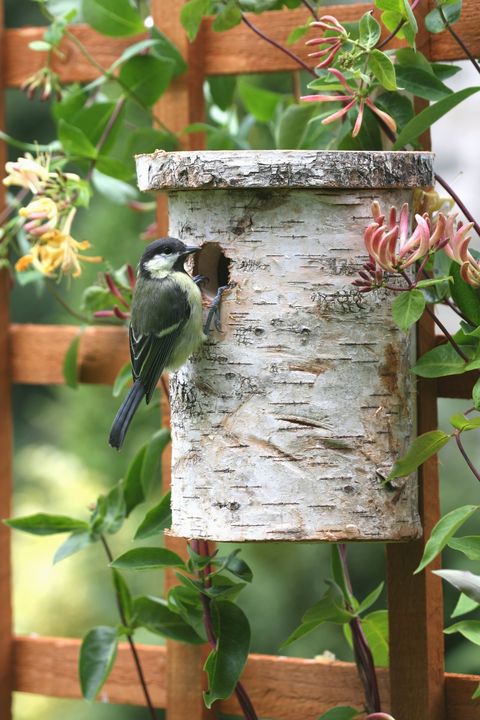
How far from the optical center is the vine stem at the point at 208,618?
6.51 ft

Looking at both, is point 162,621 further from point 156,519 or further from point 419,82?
point 419,82

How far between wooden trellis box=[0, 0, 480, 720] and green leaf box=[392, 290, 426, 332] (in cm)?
34

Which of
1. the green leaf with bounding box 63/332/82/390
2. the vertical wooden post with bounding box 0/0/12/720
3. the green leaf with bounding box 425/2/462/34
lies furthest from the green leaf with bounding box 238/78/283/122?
the green leaf with bounding box 425/2/462/34

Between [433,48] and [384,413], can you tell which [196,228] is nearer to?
[384,413]

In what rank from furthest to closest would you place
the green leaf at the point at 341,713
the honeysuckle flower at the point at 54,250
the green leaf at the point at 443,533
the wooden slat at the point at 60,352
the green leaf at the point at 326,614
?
the wooden slat at the point at 60,352 → the honeysuckle flower at the point at 54,250 → the green leaf at the point at 341,713 → the green leaf at the point at 326,614 → the green leaf at the point at 443,533

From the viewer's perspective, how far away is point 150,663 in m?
2.41

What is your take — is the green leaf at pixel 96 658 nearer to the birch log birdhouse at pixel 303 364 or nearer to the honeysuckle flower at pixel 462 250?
the birch log birdhouse at pixel 303 364

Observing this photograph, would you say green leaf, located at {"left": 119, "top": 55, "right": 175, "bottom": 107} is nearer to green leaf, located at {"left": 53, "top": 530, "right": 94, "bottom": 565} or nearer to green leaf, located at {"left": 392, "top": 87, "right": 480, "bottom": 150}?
green leaf, located at {"left": 392, "top": 87, "right": 480, "bottom": 150}

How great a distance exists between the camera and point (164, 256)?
184cm

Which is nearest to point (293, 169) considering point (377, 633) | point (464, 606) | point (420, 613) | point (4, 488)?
point (464, 606)

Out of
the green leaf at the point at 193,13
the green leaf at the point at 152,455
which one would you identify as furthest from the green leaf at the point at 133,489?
the green leaf at the point at 193,13

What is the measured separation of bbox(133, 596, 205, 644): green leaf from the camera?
2.16 m

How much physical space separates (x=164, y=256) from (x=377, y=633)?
2.75 feet

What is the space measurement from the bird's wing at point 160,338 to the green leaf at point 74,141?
499mm
